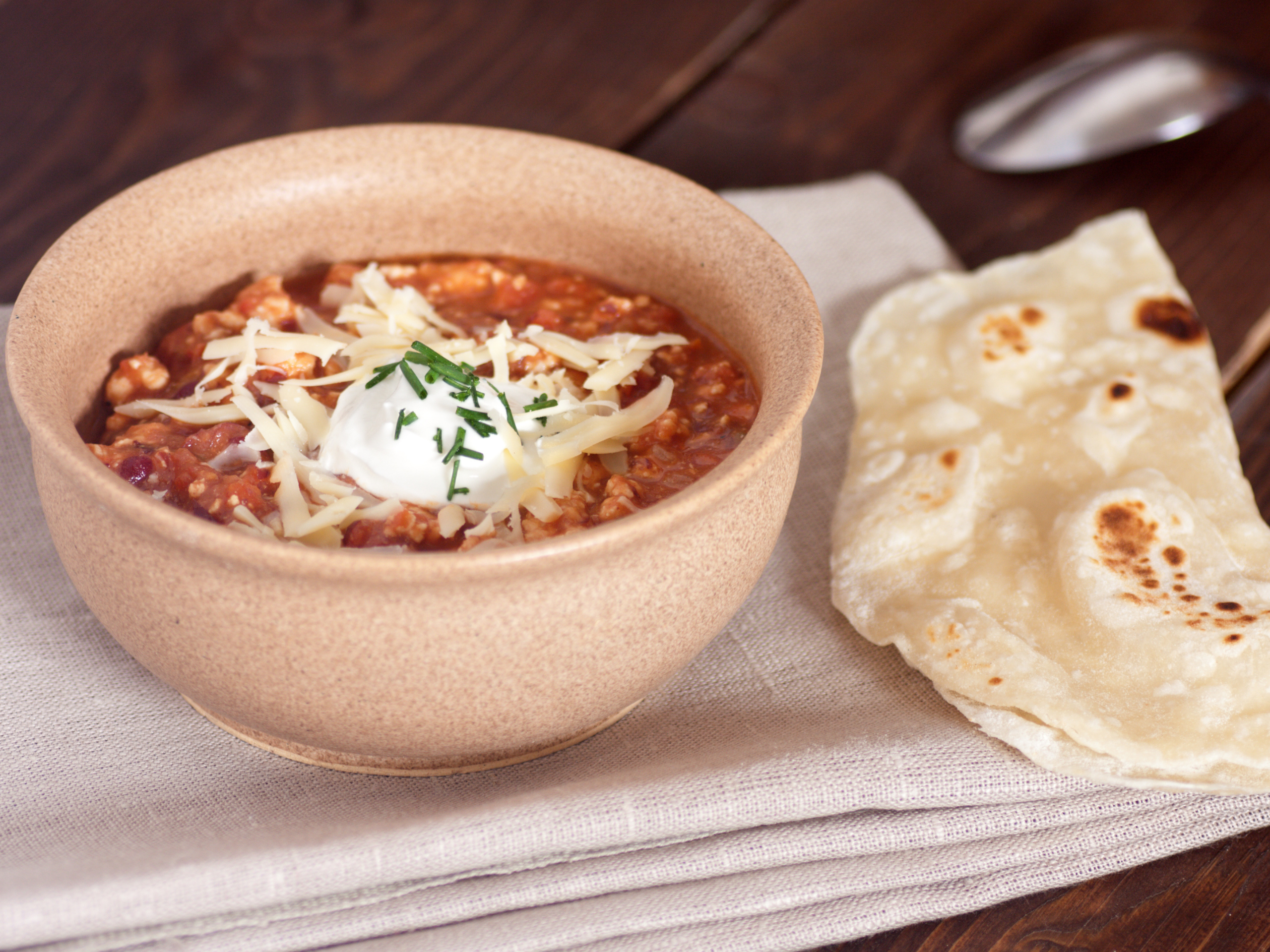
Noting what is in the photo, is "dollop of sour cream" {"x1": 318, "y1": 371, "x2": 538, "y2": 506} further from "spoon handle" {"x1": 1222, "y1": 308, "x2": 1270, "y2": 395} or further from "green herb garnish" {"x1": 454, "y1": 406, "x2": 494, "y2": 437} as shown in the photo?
"spoon handle" {"x1": 1222, "y1": 308, "x2": 1270, "y2": 395}

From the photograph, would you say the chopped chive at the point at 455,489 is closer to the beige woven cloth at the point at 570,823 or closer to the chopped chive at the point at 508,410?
the chopped chive at the point at 508,410

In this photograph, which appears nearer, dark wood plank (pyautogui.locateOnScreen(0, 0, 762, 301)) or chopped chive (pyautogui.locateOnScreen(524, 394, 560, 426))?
chopped chive (pyautogui.locateOnScreen(524, 394, 560, 426))

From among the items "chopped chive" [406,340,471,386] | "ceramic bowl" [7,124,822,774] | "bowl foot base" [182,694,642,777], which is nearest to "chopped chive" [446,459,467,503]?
"chopped chive" [406,340,471,386]

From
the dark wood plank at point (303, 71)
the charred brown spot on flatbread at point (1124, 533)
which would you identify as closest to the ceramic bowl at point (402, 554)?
the charred brown spot on flatbread at point (1124, 533)

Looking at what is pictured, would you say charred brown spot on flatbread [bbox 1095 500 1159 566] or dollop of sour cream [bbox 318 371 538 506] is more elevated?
dollop of sour cream [bbox 318 371 538 506]

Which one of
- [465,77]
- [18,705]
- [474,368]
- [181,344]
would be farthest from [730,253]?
[465,77]

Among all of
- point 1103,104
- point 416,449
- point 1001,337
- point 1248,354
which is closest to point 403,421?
point 416,449

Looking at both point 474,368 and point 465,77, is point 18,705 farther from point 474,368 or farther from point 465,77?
point 465,77
